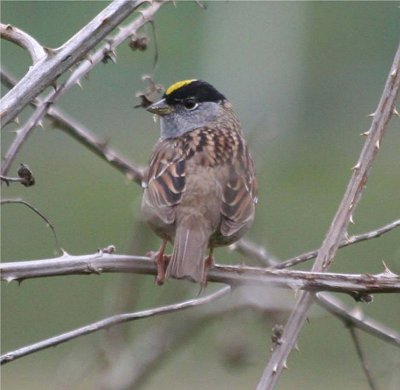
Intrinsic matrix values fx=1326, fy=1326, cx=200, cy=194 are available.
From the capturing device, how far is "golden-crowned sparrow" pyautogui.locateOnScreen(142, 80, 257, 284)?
16.8 feet

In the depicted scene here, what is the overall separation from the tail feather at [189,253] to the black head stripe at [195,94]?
1247mm

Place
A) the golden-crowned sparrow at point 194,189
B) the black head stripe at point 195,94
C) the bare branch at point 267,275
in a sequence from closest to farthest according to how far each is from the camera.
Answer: the bare branch at point 267,275
the golden-crowned sparrow at point 194,189
the black head stripe at point 195,94

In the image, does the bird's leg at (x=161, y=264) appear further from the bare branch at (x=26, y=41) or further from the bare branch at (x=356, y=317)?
the bare branch at (x=26, y=41)

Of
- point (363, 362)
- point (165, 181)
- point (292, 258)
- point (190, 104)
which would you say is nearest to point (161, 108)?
point (190, 104)

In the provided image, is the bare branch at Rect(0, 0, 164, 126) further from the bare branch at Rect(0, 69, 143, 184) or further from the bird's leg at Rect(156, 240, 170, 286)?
the bird's leg at Rect(156, 240, 170, 286)

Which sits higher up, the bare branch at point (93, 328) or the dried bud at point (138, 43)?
the dried bud at point (138, 43)

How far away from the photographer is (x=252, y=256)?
4.95 meters

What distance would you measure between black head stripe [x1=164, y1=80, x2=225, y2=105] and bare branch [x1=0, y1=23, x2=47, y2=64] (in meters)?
2.35

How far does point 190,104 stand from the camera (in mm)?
6426

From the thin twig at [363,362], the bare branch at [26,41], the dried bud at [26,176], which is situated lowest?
the thin twig at [363,362]

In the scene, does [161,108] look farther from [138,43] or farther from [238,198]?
[138,43]

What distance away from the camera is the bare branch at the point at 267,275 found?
3.64 metres

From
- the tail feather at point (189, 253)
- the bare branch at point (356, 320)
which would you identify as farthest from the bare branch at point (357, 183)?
the tail feather at point (189, 253)

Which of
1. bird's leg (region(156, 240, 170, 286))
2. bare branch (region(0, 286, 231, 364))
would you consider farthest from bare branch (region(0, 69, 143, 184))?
bare branch (region(0, 286, 231, 364))
